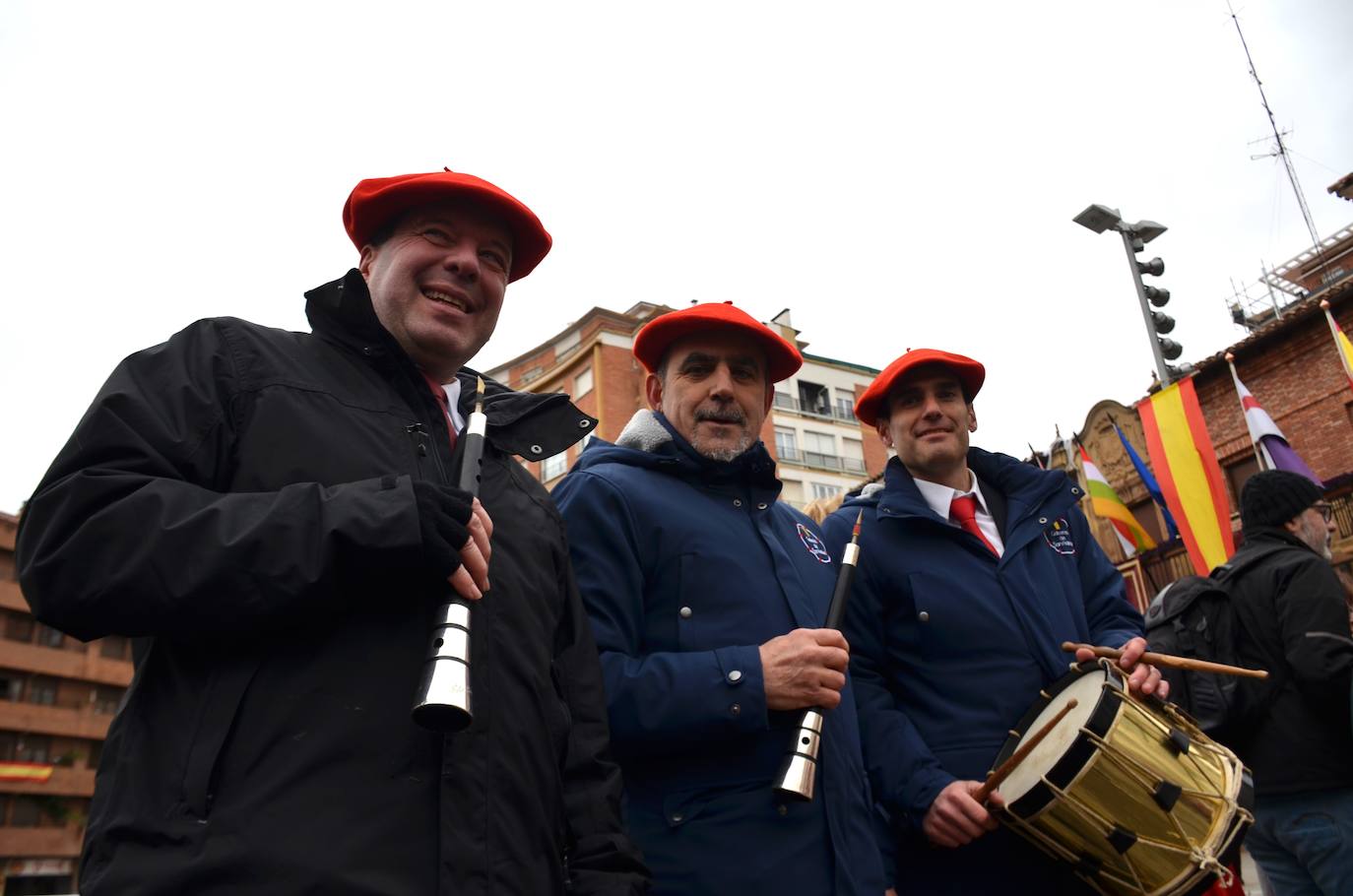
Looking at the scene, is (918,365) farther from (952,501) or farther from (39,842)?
(39,842)

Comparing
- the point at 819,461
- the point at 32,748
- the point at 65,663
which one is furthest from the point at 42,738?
the point at 819,461

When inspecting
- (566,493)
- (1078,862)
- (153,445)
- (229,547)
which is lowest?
(1078,862)

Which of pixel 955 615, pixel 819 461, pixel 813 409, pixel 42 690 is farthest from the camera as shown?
pixel 42 690

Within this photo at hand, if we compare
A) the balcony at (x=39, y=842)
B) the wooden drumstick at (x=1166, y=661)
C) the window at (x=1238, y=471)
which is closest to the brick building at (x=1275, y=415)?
the window at (x=1238, y=471)

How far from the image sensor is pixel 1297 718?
14.4 ft

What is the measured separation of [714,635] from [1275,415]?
23.5 meters

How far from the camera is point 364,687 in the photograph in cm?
188

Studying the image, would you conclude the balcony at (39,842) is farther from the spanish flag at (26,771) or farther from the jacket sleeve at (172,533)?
the jacket sleeve at (172,533)

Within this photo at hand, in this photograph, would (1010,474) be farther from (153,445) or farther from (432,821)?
(153,445)

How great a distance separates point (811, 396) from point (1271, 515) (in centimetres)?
4327

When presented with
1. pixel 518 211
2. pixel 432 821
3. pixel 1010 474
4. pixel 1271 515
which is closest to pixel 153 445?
pixel 432 821

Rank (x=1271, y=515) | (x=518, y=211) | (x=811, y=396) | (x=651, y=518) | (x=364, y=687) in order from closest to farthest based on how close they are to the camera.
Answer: (x=364, y=687) < (x=518, y=211) < (x=651, y=518) < (x=1271, y=515) < (x=811, y=396)

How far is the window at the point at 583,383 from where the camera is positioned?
42.6m

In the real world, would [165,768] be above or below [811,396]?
below
